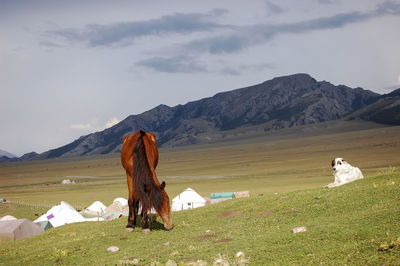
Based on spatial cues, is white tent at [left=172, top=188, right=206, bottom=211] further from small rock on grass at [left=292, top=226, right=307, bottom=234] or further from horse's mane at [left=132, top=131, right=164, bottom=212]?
small rock on grass at [left=292, top=226, right=307, bottom=234]

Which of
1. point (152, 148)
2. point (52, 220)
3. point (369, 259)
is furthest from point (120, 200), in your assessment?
point (369, 259)

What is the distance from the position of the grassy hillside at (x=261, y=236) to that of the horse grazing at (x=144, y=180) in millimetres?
800

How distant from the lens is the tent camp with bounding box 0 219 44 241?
2652 cm

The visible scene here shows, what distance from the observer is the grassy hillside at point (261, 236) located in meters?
10.1

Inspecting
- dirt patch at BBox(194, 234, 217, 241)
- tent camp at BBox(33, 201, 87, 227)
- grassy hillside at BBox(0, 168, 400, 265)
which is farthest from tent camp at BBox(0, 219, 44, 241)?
dirt patch at BBox(194, 234, 217, 241)

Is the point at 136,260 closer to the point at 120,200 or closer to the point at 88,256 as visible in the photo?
the point at 88,256

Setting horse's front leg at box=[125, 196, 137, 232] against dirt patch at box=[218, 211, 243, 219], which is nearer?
horse's front leg at box=[125, 196, 137, 232]

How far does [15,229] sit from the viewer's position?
27.1 metres

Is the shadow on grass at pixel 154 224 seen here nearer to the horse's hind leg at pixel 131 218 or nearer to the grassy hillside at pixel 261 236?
the grassy hillside at pixel 261 236

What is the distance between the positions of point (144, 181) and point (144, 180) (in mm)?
36

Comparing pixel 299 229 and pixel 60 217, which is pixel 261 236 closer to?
pixel 299 229

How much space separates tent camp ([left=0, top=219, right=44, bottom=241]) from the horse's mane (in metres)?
15.7

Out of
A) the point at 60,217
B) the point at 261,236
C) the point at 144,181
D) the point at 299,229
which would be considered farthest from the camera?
the point at 60,217

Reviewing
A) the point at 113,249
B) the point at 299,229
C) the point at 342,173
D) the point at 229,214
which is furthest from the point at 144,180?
the point at 342,173
